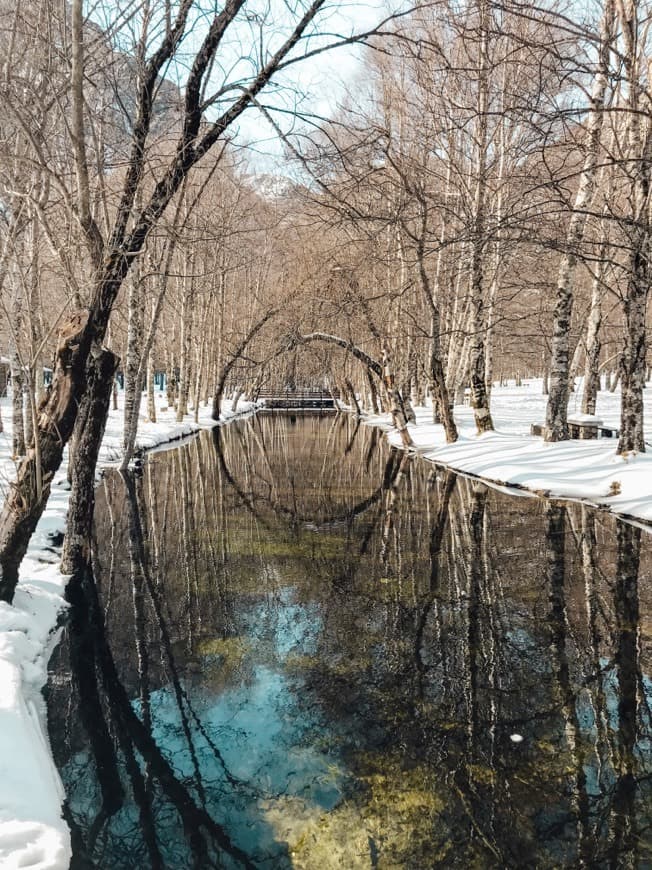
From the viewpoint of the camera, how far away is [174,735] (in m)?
4.12

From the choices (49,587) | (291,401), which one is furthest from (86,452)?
(291,401)

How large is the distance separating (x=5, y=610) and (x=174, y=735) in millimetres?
2512

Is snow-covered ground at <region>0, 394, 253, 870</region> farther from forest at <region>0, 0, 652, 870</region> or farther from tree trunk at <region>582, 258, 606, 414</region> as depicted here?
tree trunk at <region>582, 258, 606, 414</region>

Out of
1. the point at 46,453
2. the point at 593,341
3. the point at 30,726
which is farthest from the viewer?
the point at 593,341

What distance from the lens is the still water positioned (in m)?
Answer: 3.21

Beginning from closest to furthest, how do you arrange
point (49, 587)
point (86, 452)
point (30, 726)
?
1. point (30, 726)
2. point (49, 587)
3. point (86, 452)

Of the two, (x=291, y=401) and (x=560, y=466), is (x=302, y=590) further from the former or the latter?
(x=291, y=401)

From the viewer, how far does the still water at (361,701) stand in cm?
321

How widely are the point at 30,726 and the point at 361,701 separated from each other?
2475mm

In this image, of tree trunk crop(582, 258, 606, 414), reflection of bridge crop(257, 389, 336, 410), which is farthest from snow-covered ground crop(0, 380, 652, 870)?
reflection of bridge crop(257, 389, 336, 410)

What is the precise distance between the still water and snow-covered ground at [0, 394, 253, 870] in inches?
6.9

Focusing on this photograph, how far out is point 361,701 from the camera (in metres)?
4.55

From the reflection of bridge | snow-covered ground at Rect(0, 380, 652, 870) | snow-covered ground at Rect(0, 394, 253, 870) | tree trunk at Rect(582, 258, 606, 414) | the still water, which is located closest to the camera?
snow-covered ground at Rect(0, 394, 253, 870)

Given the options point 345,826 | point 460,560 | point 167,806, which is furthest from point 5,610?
point 460,560
